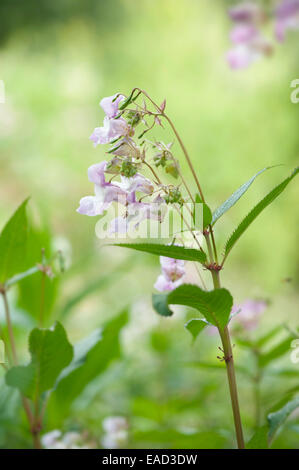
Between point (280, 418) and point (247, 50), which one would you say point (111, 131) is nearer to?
point (280, 418)

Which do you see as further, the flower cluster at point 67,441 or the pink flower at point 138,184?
the flower cluster at point 67,441

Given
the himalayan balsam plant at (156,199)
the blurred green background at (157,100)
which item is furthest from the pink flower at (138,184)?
the blurred green background at (157,100)

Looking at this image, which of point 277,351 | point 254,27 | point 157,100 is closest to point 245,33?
point 254,27

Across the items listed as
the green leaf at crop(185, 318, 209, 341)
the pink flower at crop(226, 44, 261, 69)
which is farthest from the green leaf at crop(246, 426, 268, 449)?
the pink flower at crop(226, 44, 261, 69)

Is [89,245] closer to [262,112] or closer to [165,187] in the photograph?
[262,112]

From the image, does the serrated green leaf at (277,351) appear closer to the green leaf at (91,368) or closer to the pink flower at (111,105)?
the green leaf at (91,368)
